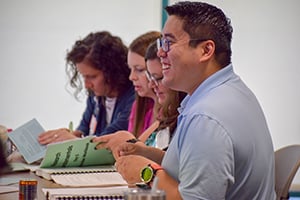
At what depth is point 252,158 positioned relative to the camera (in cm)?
168

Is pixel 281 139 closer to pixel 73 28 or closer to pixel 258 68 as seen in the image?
pixel 258 68

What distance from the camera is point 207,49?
1785 millimetres

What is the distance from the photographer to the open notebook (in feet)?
7.09

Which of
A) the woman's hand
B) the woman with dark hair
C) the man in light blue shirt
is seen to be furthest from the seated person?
the woman with dark hair

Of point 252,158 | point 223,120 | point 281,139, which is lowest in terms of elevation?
point 281,139

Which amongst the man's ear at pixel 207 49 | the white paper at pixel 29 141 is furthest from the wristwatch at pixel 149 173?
the white paper at pixel 29 141

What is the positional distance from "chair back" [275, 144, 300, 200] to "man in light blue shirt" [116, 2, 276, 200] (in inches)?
15.2

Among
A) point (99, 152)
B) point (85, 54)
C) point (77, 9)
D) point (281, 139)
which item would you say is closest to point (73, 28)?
point (77, 9)

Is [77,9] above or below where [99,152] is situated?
above

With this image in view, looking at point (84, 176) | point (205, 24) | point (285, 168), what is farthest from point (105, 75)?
point (205, 24)

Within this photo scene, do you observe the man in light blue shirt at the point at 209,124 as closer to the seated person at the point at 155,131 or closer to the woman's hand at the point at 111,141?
the seated person at the point at 155,131

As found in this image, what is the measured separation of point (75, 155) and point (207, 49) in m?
1.06

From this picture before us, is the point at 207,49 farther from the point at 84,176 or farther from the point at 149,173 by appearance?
the point at 84,176

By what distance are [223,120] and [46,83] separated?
135 inches
